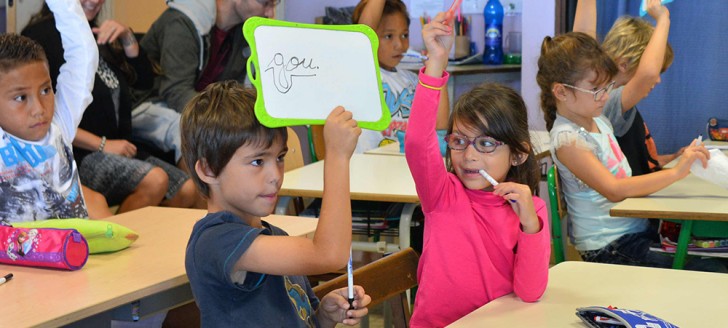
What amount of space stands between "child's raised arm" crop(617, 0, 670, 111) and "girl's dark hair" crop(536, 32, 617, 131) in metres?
0.49

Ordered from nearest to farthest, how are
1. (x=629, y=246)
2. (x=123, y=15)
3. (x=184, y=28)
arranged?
(x=629, y=246) → (x=184, y=28) → (x=123, y=15)

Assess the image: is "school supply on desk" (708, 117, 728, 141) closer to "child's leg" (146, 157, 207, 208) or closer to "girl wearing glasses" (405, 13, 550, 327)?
"child's leg" (146, 157, 207, 208)

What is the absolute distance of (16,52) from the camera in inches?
→ 95.7

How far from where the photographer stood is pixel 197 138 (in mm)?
1634

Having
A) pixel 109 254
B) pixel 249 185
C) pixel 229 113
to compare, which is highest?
pixel 229 113

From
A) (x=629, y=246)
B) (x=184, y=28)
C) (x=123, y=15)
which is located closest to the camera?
(x=629, y=246)

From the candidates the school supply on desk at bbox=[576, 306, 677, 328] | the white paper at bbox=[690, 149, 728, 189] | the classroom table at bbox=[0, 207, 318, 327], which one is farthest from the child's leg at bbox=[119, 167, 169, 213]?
the school supply on desk at bbox=[576, 306, 677, 328]

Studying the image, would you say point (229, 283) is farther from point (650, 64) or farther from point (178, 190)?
point (178, 190)

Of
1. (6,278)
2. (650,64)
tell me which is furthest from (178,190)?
(6,278)

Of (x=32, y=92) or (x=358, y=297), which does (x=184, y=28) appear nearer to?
(x=32, y=92)

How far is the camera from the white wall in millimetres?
5258

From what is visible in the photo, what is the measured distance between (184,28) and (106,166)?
48.2 inches

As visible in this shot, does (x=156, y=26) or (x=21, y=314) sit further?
(x=156, y=26)

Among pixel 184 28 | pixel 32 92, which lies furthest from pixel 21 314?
pixel 184 28
